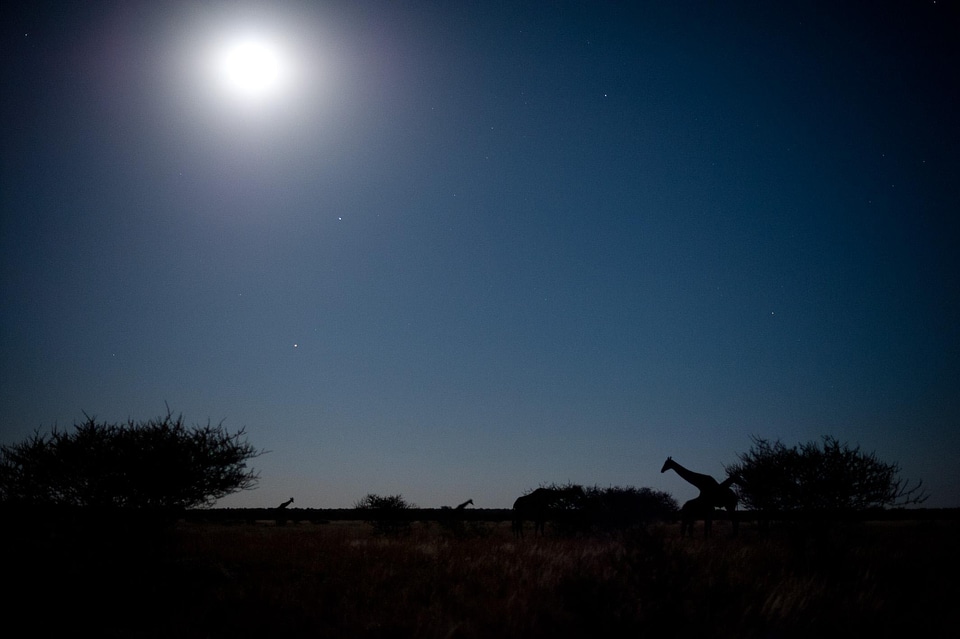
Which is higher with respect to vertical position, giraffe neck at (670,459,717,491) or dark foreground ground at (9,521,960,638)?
giraffe neck at (670,459,717,491)

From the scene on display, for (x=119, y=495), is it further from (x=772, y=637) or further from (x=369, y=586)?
(x=772, y=637)

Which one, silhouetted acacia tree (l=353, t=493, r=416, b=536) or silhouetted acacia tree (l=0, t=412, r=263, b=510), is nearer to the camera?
silhouetted acacia tree (l=0, t=412, r=263, b=510)

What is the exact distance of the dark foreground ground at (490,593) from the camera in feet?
23.9

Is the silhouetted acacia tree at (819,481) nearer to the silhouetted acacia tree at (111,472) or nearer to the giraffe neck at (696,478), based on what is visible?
the giraffe neck at (696,478)

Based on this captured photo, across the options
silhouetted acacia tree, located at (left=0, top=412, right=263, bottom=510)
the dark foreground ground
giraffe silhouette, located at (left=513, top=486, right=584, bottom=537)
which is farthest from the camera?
giraffe silhouette, located at (left=513, top=486, right=584, bottom=537)

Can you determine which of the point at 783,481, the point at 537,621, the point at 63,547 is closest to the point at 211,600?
the point at 63,547

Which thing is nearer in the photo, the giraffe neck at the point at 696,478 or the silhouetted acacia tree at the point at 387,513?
the giraffe neck at the point at 696,478

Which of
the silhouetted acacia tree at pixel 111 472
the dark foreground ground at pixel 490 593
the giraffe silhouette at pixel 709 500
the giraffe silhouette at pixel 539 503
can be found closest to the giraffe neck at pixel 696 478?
the giraffe silhouette at pixel 709 500

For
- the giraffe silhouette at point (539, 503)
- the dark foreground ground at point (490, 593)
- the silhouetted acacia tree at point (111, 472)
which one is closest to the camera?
the dark foreground ground at point (490, 593)

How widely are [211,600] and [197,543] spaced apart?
1164cm

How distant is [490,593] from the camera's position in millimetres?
9414

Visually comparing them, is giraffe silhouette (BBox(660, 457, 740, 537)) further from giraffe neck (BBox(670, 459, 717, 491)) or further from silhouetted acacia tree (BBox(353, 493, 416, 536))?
silhouetted acacia tree (BBox(353, 493, 416, 536))

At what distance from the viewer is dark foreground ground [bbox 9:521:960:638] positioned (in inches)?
287

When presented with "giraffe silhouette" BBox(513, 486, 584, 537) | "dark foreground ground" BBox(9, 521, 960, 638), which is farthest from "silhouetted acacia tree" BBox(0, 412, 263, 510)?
Answer: "giraffe silhouette" BBox(513, 486, 584, 537)
